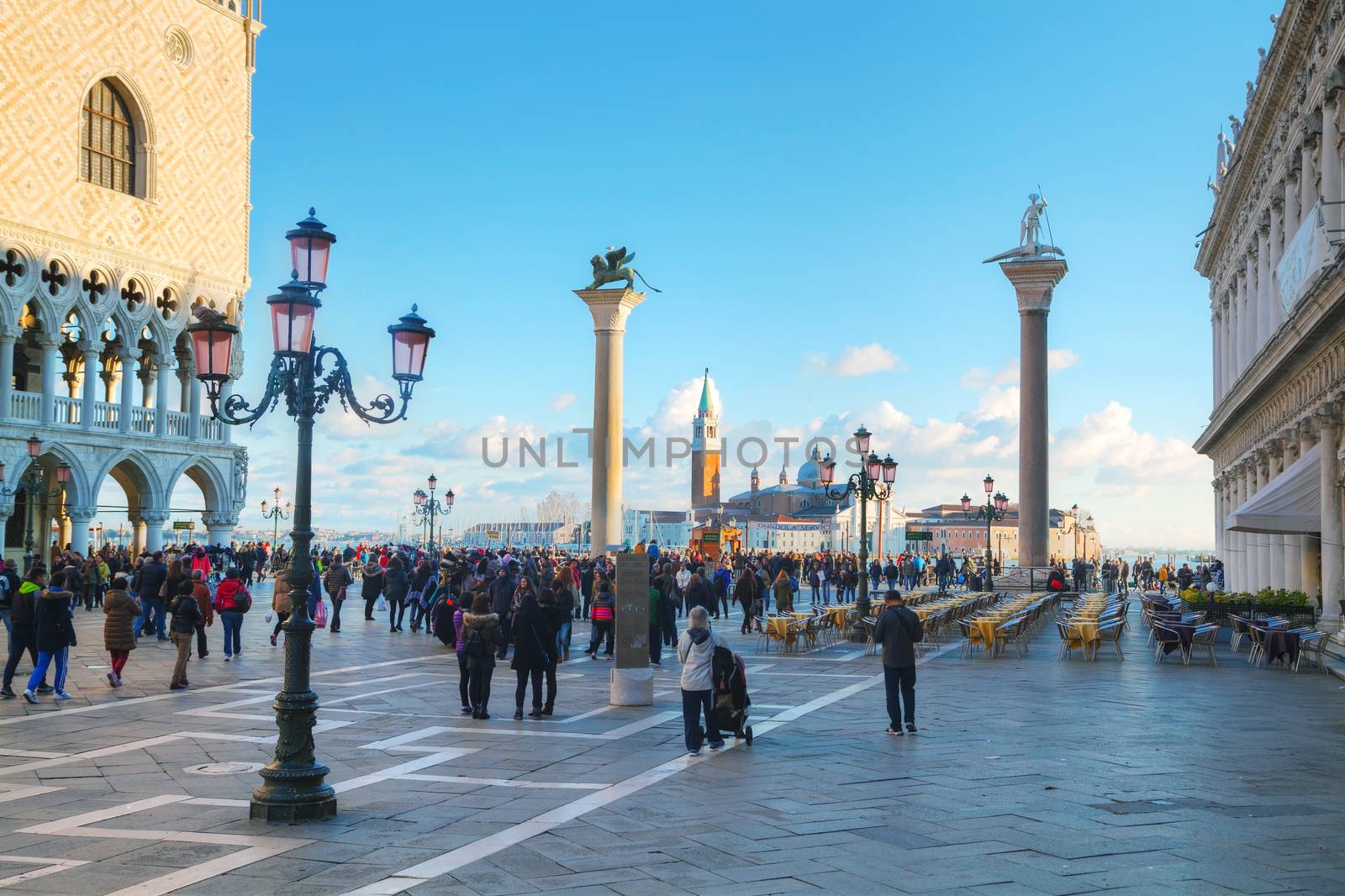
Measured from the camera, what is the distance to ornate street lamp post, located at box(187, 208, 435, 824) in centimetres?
766

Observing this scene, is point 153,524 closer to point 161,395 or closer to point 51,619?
point 161,395

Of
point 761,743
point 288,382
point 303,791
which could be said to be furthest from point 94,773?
point 761,743

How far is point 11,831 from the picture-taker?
23.9 feet

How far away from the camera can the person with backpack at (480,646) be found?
478 inches

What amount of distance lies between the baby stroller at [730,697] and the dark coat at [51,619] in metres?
7.00

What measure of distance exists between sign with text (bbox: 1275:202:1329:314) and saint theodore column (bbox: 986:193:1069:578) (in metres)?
11.4

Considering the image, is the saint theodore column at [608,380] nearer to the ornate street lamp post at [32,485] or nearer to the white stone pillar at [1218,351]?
the ornate street lamp post at [32,485]

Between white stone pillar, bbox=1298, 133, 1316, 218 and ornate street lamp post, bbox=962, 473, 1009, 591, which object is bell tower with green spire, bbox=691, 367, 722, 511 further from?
white stone pillar, bbox=1298, 133, 1316, 218

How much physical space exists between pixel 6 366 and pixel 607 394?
15.4 meters

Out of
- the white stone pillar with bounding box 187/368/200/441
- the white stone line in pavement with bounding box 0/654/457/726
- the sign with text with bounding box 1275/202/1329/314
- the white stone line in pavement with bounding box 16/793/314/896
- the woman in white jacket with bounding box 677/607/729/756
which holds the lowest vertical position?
the white stone line in pavement with bounding box 0/654/457/726

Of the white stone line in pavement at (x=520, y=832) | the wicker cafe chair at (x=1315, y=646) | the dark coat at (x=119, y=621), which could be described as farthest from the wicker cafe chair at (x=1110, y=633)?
the dark coat at (x=119, y=621)

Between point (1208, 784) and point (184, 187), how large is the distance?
34474 millimetres

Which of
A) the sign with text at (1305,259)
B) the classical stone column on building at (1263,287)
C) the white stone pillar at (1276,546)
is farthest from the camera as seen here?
the classical stone column on building at (1263,287)

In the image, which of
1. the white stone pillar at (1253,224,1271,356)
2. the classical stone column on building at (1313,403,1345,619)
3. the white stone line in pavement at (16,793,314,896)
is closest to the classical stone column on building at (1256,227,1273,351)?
the white stone pillar at (1253,224,1271,356)
